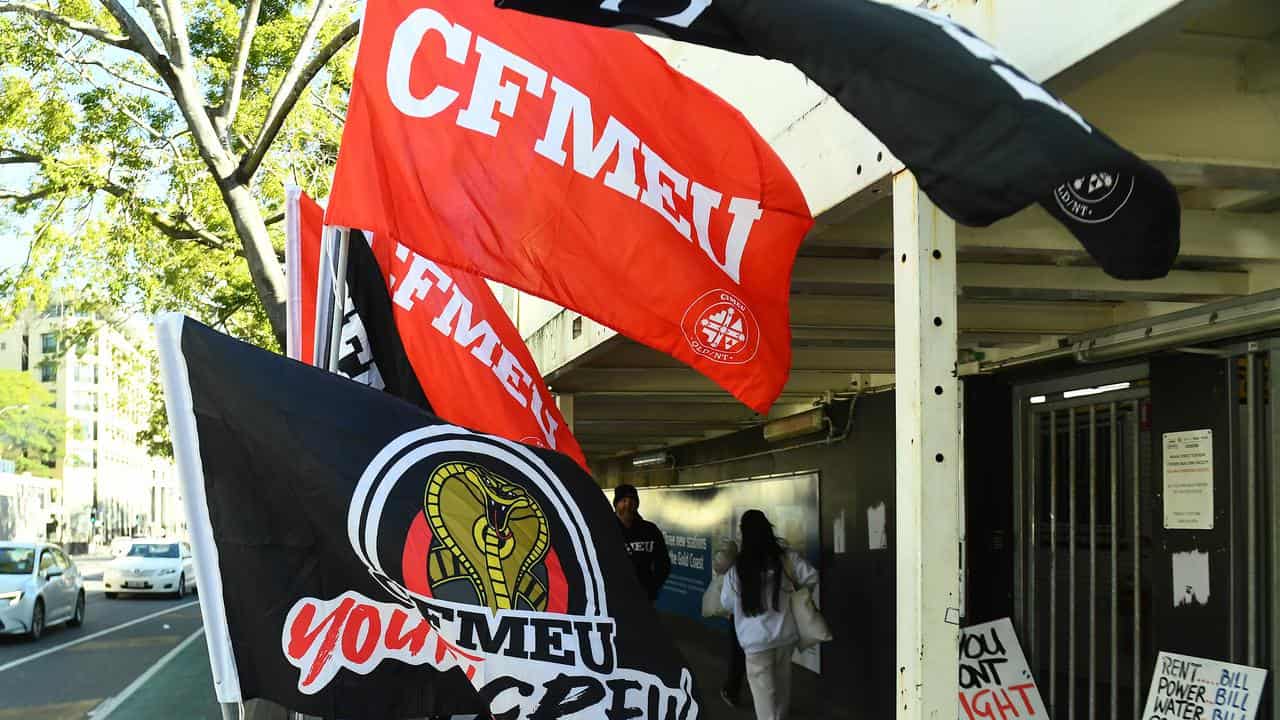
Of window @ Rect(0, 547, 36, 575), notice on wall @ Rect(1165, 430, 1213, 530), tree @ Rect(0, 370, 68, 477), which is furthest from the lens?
tree @ Rect(0, 370, 68, 477)

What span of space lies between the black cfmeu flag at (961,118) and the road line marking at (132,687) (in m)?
7.95

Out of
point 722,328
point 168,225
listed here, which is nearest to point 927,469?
point 722,328

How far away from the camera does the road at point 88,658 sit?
39.9ft

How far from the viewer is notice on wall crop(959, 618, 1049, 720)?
5.03 m

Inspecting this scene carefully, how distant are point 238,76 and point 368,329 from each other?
248 inches

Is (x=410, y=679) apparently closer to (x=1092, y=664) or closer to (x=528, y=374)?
(x=528, y=374)

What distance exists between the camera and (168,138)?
1301 centimetres

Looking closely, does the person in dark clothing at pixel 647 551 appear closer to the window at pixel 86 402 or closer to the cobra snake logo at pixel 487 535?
the cobra snake logo at pixel 487 535

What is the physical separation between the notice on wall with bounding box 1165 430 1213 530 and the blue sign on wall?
4.60 m

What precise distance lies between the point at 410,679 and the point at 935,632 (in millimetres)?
1537

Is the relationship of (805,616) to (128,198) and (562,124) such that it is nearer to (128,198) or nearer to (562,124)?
(562,124)

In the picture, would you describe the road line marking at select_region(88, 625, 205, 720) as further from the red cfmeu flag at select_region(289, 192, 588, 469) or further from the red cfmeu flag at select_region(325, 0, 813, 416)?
the red cfmeu flag at select_region(325, 0, 813, 416)

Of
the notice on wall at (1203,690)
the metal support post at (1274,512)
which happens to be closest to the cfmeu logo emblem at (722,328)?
the notice on wall at (1203,690)

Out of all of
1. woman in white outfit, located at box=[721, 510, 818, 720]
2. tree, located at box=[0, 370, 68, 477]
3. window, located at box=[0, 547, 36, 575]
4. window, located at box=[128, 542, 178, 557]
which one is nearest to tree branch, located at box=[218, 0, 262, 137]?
woman in white outfit, located at box=[721, 510, 818, 720]
